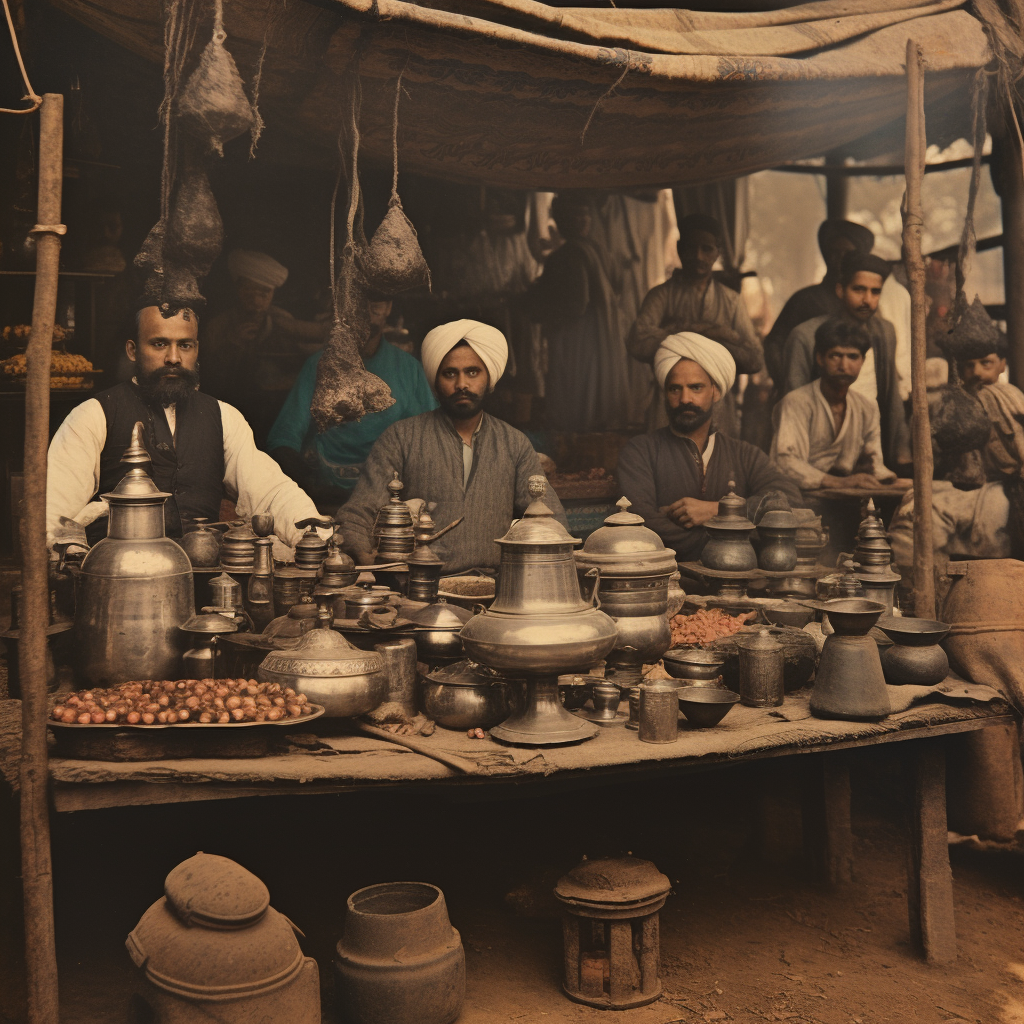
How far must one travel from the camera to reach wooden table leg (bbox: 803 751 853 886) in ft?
15.4

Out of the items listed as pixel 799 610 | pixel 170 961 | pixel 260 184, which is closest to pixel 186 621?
pixel 170 961

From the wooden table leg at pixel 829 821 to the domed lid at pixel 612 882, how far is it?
1421 millimetres

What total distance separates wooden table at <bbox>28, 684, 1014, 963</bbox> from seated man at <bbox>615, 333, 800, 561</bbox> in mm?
2134

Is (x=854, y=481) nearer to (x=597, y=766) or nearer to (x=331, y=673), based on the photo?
(x=597, y=766)

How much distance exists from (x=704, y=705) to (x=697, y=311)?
4.04 metres

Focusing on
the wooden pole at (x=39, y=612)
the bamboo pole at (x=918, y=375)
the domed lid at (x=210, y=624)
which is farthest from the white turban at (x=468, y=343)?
the wooden pole at (x=39, y=612)

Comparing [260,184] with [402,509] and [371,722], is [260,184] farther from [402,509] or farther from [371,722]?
[371,722]

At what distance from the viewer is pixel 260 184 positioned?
5480mm

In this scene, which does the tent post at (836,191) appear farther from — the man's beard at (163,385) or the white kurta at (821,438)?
the man's beard at (163,385)

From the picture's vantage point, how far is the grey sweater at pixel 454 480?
536cm

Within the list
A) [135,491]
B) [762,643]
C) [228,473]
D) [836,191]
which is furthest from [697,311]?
[135,491]

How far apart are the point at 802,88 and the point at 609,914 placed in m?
3.94

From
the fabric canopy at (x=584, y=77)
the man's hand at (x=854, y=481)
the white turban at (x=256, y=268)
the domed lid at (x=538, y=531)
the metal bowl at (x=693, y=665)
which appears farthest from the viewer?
the man's hand at (x=854, y=481)

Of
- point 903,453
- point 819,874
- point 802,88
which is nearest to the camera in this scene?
point 819,874
